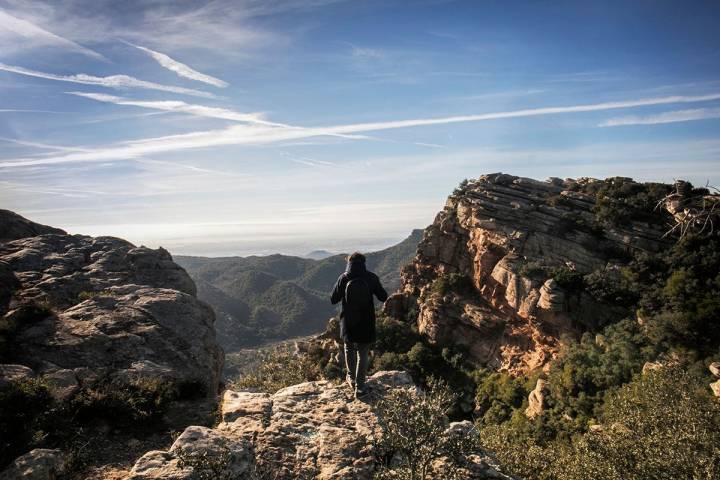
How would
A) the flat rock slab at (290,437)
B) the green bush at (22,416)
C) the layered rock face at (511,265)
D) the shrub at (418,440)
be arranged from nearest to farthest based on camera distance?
the shrub at (418,440) < the flat rock slab at (290,437) < the green bush at (22,416) < the layered rock face at (511,265)

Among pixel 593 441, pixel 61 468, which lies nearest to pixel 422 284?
pixel 593 441

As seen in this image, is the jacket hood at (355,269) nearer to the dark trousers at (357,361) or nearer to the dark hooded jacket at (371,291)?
the dark hooded jacket at (371,291)

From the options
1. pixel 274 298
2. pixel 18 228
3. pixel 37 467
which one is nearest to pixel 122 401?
pixel 37 467

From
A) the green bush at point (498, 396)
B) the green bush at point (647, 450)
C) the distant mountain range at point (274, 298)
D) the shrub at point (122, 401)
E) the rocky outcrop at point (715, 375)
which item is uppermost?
the shrub at point (122, 401)

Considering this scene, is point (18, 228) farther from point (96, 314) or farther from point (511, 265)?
point (511, 265)

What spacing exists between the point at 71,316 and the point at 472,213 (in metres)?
44.0

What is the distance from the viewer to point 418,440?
700 centimetres

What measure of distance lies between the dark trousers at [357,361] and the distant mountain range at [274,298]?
328 ft

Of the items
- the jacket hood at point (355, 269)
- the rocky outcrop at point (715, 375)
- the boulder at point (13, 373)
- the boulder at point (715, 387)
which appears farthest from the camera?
the rocky outcrop at point (715, 375)

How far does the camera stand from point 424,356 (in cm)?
4650

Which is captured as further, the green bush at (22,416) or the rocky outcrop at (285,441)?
the green bush at (22,416)

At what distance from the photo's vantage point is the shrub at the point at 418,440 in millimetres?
6795

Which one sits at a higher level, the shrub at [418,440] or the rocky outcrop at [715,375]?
the shrub at [418,440]

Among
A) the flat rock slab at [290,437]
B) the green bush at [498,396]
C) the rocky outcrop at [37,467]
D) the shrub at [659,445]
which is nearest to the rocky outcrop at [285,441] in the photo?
the flat rock slab at [290,437]
